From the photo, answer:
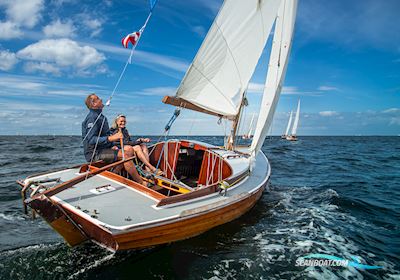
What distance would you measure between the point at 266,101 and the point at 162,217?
518 cm

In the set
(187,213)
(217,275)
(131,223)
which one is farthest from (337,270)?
(131,223)

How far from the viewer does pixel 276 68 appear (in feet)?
26.1

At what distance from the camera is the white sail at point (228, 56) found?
622 cm

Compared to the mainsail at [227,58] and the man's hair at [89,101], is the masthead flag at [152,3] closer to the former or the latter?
the mainsail at [227,58]

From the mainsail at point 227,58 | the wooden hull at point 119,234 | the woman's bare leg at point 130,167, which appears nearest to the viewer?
the wooden hull at point 119,234

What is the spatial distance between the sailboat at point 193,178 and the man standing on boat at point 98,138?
267mm

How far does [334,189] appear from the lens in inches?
368

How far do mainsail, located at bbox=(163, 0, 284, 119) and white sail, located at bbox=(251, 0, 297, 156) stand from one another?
0.69 meters

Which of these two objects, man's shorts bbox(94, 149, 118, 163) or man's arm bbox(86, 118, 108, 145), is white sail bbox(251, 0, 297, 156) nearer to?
man's shorts bbox(94, 149, 118, 163)

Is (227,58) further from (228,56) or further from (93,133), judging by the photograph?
(93,133)

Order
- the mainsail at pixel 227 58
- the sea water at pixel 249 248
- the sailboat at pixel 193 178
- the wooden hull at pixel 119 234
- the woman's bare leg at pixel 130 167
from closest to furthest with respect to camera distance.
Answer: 1. the wooden hull at pixel 119 234
2. the sailboat at pixel 193 178
3. the sea water at pixel 249 248
4. the woman's bare leg at pixel 130 167
5. the mainsail at pixel 227 58

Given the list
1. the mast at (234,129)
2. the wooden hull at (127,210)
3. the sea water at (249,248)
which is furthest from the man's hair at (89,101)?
the mast at (234,129)

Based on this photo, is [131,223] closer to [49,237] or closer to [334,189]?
[49,237]

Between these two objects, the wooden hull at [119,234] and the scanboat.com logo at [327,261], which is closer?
the wooden hull at [119,234]
